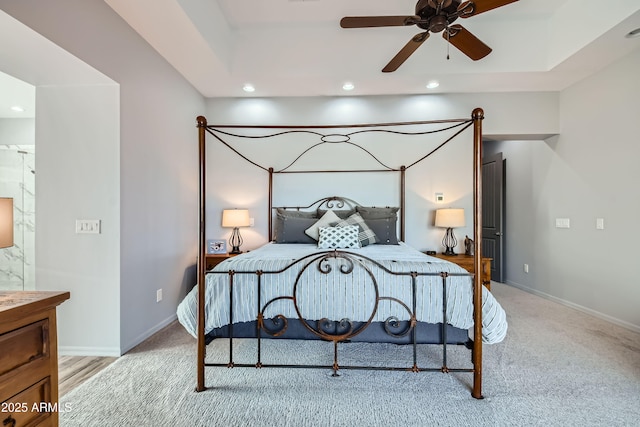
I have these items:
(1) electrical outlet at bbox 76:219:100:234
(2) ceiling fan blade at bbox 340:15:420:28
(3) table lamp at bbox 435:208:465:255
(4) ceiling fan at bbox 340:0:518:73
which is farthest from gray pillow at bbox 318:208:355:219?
(1) electrical outlet at bbox 76:219:100:234

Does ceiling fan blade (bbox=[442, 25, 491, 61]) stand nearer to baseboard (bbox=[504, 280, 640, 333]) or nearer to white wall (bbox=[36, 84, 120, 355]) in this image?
white wall (bbox=[36, 84, 120, 355])

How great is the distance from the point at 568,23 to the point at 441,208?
2.20 m

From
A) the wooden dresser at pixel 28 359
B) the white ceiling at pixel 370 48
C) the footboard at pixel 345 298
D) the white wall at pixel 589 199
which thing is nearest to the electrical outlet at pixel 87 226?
the footboard at pixel 345 298

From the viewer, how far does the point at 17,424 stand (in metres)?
0.96

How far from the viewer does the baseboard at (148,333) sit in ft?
7.70

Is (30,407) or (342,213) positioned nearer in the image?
(30,407)

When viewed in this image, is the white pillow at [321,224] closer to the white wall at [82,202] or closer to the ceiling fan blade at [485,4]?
the white wall at [82,202]

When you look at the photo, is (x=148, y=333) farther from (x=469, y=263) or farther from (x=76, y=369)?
(x=469, y=263)

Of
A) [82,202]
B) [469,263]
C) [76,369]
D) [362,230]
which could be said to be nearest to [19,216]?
[82,202]

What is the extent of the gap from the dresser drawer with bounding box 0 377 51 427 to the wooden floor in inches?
39.1

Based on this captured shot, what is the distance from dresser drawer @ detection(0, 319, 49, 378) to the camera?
2.96 feet

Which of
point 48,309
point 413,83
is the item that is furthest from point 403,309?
point 413,83

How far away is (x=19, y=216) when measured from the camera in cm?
322

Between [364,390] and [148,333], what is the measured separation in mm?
2016
